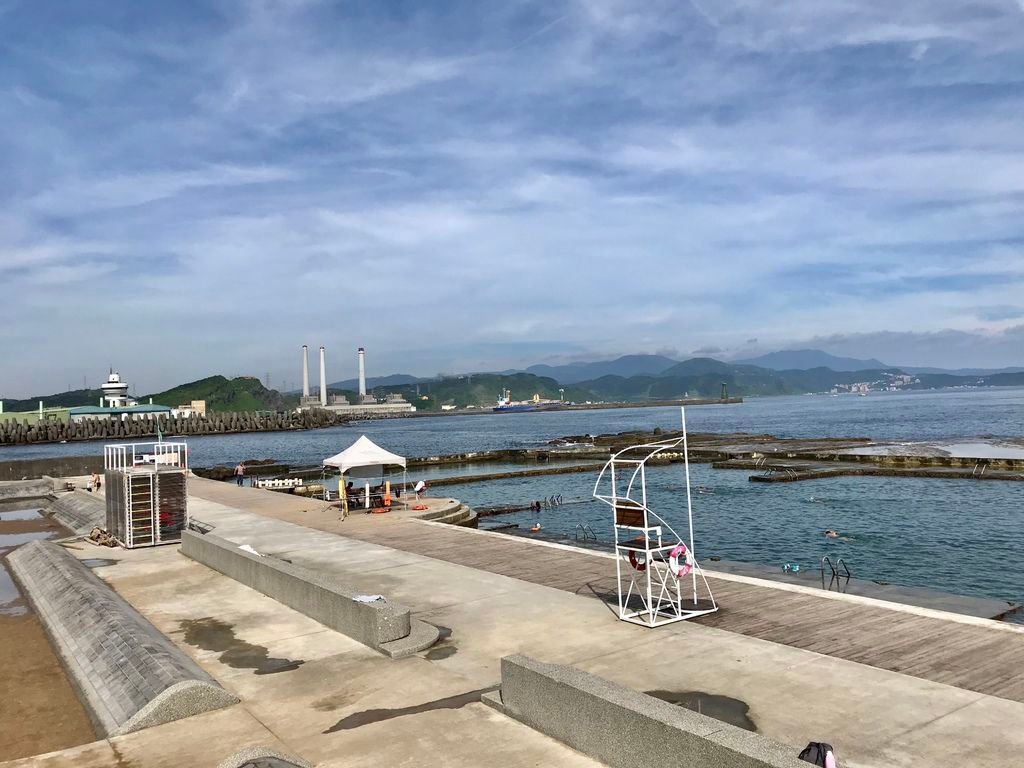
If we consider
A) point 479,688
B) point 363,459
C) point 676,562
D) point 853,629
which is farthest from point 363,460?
point 853,629

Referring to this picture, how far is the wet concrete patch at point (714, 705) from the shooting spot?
7.50 metres

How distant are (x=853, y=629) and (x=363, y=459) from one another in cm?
1766

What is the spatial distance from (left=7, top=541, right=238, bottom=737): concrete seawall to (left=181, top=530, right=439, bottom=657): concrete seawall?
2.18 metres

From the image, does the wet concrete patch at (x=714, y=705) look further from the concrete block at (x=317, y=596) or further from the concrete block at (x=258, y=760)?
the concrete block at (x=317, y=596)

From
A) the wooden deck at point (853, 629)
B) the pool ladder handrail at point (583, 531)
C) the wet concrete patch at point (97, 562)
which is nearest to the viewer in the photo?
the wooden deck at point (853, 629)

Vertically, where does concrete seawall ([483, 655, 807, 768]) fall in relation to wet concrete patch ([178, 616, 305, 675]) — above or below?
above

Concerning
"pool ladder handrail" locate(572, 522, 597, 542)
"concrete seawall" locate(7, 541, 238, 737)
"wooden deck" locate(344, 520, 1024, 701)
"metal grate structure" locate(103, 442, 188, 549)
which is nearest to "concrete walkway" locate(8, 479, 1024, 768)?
"concrete seawall" locate(7, 541, 238, 737)

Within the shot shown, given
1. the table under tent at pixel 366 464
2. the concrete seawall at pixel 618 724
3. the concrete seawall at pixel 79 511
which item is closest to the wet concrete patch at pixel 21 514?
the concrete seawall at pixel 79 511

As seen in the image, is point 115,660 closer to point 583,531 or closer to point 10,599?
point 10,599

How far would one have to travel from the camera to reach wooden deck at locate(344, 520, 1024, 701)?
345 inches

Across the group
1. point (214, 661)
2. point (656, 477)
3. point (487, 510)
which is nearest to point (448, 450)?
point (656, 477)

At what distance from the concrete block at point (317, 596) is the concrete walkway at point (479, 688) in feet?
0.78

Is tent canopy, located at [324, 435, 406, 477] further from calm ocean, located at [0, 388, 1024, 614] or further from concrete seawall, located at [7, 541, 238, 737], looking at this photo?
concrete seawall, located at [7, 541, 238, 737]

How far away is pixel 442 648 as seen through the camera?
10430mm
